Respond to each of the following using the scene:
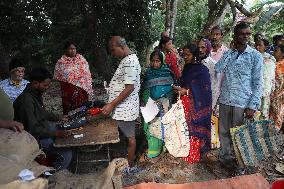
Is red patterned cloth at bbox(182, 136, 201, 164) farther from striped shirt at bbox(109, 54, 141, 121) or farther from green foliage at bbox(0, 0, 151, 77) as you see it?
green foliage at bbox(0, 0, 151, 77)

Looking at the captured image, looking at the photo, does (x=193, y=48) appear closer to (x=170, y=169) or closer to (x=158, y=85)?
(x=158, y=85)

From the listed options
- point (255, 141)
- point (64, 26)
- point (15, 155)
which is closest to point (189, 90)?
point (255, 141)

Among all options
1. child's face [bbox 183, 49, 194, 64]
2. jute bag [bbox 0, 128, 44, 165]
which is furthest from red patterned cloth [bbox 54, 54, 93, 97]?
jute bag [bbox 0, 128, 44, 165]

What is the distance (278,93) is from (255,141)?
143 cm

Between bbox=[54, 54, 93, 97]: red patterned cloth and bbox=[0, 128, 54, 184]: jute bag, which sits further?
bbox=[54, 54, 93, 97]: red patterned cloth

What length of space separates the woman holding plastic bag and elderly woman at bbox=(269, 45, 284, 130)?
1.43 m

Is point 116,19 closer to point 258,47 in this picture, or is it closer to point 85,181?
point 258,47

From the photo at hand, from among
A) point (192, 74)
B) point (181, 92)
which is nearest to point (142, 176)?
point (181, 92)

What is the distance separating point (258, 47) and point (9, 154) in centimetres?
411

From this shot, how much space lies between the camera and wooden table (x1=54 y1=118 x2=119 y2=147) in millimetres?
3307

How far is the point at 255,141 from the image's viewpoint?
390 centimetres

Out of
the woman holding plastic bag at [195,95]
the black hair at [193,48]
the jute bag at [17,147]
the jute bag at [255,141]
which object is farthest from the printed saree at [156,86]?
the jute bag at [17,147]

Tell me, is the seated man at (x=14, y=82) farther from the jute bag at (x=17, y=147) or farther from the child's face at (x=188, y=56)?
the jute bag at (x=17, y=147)

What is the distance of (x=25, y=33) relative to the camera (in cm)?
1177
